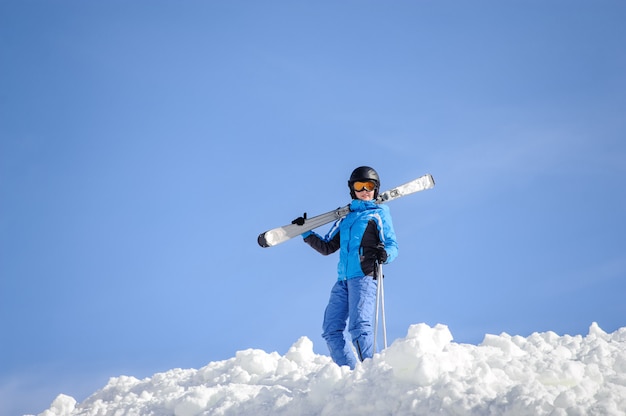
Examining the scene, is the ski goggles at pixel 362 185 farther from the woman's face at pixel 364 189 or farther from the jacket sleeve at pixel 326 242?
the jacket sleeve at pixel 326 242

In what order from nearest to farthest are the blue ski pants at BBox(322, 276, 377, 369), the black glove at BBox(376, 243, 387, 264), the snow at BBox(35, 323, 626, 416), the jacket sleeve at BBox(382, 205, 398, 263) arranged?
the snow at BBox(35, 323, 626, 416)
the blue ski pants at BBox(322, 276, 377, 369)
the black glove at BBox(376, 243, 387, 264)
the jacket sleeve at BBox(382, 205, 398, 263)

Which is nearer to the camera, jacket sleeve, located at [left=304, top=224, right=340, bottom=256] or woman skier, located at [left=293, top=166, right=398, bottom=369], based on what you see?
woman skier, located at [left=293, top=166, right=398, bottom=369]

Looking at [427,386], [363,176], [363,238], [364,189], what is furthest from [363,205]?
[427,386]

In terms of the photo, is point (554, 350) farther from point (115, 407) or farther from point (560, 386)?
point (115, 407)

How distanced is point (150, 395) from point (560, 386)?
202 inches

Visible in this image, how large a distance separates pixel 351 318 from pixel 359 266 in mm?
657

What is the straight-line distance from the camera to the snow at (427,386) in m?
5.67

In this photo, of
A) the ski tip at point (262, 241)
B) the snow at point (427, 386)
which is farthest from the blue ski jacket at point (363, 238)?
the snow at point (427, 386)

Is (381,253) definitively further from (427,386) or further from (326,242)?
(427,386)

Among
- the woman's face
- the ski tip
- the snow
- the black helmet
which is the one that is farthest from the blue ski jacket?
the snow

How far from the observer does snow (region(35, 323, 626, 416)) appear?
18.6 ft

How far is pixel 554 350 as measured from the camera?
8.46 metres

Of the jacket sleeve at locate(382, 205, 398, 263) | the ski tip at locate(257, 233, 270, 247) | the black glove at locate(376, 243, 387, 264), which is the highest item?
the ski tip at locate(257, 233, 270, 247)

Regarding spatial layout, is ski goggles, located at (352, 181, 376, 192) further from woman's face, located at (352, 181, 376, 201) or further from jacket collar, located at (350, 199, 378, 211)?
jacket collar, located at (350, 199, 378, 211)
